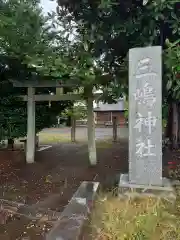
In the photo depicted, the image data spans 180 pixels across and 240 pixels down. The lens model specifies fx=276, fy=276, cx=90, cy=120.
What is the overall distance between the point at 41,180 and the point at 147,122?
3393 mm

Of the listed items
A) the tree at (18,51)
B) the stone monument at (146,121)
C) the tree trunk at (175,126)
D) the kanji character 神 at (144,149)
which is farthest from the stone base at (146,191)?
the tree trunk at (175,126)

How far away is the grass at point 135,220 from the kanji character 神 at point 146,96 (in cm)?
147

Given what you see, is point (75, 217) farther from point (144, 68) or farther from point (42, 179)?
point (42, 179)

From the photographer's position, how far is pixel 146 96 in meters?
4.37

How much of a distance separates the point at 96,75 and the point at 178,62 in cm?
256

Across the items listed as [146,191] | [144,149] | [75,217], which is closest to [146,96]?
[144,149]

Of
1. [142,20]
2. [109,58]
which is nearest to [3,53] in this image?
[109,58]

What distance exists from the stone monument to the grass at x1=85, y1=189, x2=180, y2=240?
41 centimetres

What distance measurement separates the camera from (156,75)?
436cm

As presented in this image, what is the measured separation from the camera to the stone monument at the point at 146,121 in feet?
14.2

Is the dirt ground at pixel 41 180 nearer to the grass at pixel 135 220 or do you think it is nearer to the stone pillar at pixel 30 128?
the stone pillar at pixel 30 128

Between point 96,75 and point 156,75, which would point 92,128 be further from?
point 156,75

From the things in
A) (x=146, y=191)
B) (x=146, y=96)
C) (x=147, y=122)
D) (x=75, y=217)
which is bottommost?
(x=75, y=217)

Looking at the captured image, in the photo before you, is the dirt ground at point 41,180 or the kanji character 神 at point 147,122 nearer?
the dirt ground at point 41,180
